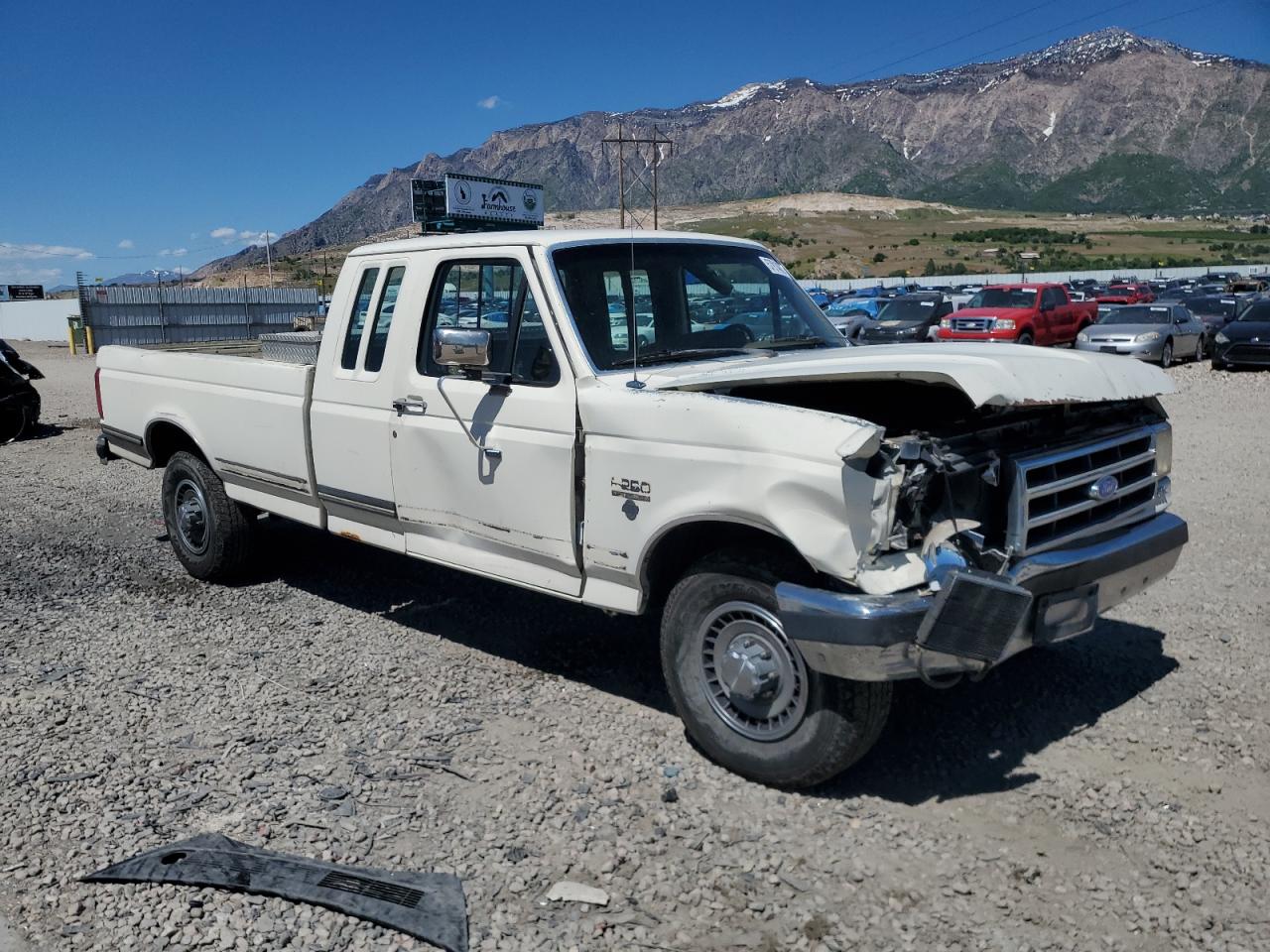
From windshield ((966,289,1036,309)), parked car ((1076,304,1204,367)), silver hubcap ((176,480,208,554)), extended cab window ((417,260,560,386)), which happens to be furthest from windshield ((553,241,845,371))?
windshield ((966,289,1036,309))

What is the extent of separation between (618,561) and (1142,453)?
2335 millimetres

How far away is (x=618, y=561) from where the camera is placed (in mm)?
4301

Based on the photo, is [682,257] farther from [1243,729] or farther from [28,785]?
[28,785]

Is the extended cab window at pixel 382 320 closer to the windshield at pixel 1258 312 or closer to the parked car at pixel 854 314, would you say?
the windshield at pixel 1258 312

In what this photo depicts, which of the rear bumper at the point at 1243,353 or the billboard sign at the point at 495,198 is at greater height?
the billboard sign at the point at 495,198

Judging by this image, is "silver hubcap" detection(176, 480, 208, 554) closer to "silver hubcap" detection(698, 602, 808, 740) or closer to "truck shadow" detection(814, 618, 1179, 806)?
"silver hubcap" detection(698, 602, 808, 740)

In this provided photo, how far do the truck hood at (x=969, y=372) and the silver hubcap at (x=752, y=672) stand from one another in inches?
36.0

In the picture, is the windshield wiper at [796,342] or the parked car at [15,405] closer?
the windshield wiper at [796,342]

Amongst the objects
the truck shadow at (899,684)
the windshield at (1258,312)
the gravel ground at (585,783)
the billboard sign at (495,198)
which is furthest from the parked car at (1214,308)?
the truck shadow at (899,684)

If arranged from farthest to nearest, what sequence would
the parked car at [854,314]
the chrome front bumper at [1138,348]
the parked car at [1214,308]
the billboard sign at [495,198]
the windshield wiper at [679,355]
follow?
1. the billboard sign at [495,198]
2. the parked car at [1214,308]
3. the parked car at [854,314]
4. the chrome front bumper at [1138,348]
5. the windshield wiper at [679,355]

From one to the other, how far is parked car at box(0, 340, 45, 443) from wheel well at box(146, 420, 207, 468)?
834 centimetres

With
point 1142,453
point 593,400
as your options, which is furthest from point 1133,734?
point 593,400

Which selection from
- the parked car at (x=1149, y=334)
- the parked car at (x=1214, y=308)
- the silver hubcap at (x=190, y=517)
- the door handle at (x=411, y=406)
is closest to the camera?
the door handle at (x=411, y=406)

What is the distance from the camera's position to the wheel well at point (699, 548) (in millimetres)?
3885
